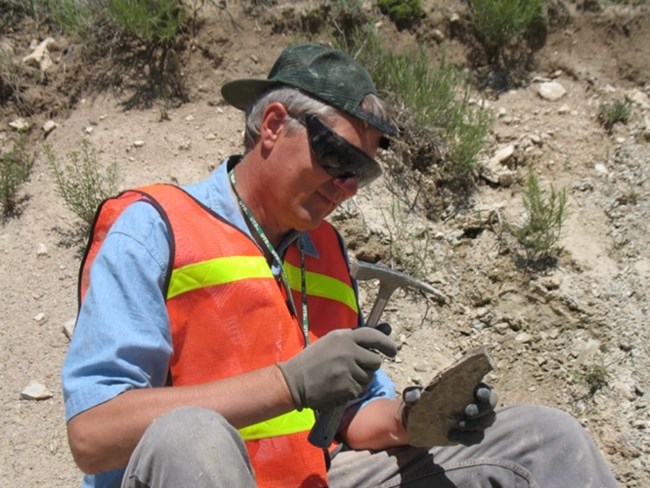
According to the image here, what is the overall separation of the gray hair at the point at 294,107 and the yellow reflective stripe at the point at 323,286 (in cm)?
40

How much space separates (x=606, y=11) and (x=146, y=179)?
2977mm

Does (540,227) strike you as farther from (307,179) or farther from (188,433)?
(188,433)

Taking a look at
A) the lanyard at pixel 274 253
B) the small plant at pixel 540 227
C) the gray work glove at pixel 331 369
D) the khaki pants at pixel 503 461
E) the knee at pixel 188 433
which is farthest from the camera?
Result: the small plant at pixel 540 227

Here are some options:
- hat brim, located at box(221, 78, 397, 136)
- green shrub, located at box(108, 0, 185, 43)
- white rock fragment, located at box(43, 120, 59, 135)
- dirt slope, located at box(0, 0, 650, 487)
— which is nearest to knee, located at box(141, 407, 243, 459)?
hat brim, located at box(221, 78, 397, 136)

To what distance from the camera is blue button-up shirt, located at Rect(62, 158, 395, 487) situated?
1.86 metres

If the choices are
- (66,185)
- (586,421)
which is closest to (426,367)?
(586,421)

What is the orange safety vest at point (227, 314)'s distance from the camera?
2.08 metres

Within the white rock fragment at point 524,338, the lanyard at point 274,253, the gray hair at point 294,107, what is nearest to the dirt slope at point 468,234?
A: the white rock fragment at point 524,338

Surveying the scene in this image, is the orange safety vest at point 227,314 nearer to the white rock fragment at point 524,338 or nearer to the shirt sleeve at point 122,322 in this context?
the shirt sleeve at point 122,322

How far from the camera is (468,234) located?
4219 millimetres

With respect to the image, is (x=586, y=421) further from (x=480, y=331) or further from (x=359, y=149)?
(x=359, y=149)

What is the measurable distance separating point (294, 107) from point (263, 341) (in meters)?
0.67

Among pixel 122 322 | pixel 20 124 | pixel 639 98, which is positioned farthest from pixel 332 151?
pixel 639 98

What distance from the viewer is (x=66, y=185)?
13.6 feet
